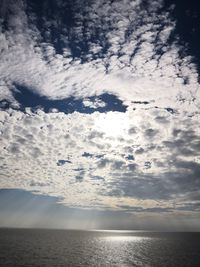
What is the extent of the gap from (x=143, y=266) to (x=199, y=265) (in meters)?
15.1

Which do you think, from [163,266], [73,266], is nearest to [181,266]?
[163,266]

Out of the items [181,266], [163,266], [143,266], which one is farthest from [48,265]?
[181,266]

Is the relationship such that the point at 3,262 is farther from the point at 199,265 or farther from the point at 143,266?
the point at 199,265

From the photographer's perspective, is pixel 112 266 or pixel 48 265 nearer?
pixel 48 265

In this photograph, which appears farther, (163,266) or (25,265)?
(163,266)

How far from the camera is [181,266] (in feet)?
209

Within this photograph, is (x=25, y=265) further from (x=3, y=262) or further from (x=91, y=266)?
(x=91, y=266)

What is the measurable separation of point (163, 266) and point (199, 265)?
10.1m

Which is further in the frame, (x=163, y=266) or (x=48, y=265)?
(x=163, y=266)

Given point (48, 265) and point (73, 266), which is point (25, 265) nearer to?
point (48, 265)

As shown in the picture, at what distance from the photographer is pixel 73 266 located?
6003 centimetres

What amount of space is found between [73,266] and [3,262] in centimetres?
1689

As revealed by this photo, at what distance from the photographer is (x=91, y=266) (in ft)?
204

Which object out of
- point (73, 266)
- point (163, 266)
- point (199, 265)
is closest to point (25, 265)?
point (73, 266)
